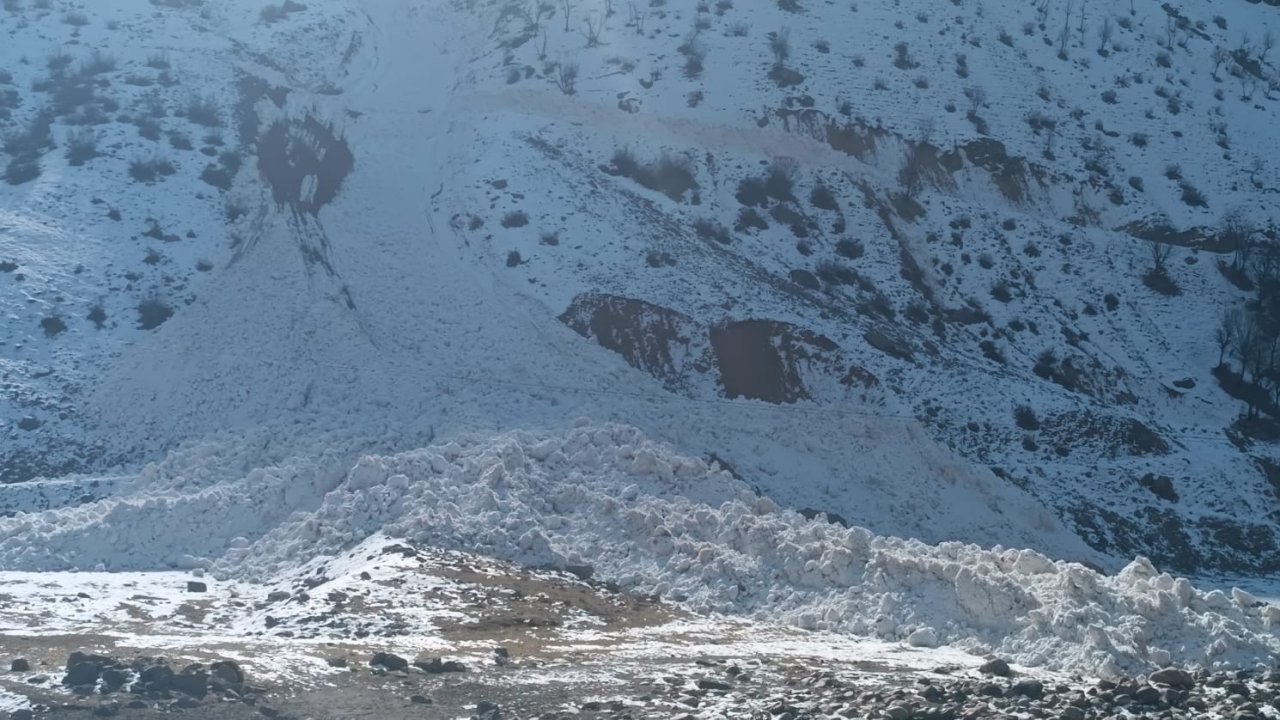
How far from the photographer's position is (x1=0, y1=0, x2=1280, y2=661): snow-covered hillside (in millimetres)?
24875

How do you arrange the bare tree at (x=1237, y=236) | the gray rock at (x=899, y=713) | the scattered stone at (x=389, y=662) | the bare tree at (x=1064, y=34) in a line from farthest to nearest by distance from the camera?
the bare tree at (x=1064, y=34) → the bare tree at (x=1237, y=236) → the scattered stone at (x=389, y=662) → the gray rock at (x=899, y=713)

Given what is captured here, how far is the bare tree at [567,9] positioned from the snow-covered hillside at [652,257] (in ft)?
0.82

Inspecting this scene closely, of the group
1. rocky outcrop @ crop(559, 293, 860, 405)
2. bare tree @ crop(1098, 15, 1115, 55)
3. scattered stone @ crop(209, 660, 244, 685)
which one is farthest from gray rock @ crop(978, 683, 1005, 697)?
bare tree @ crop(1098, 15, 1115, 55)

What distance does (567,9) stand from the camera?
142 ft

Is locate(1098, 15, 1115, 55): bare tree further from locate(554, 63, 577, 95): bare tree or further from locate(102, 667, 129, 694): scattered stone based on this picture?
locate(102, 667, 129, 694): scattered stone

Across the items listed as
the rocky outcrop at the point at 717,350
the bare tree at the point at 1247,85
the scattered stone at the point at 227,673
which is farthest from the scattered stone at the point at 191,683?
the bare tree at the point at 1247,85

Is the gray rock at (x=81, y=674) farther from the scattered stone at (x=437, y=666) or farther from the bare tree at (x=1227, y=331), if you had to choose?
the bare tree at (x=1227, y=331)

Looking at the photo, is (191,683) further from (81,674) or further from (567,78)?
(567,78)

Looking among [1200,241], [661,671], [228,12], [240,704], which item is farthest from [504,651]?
[228,12]

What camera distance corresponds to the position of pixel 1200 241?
117 ft

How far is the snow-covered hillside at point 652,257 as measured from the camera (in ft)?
81.6

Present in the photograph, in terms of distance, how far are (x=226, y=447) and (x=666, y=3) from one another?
2403 cm

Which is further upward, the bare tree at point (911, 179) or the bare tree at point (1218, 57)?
the bare tree at point (1218, 57)

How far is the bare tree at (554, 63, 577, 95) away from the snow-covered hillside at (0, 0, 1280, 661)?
95 mm
